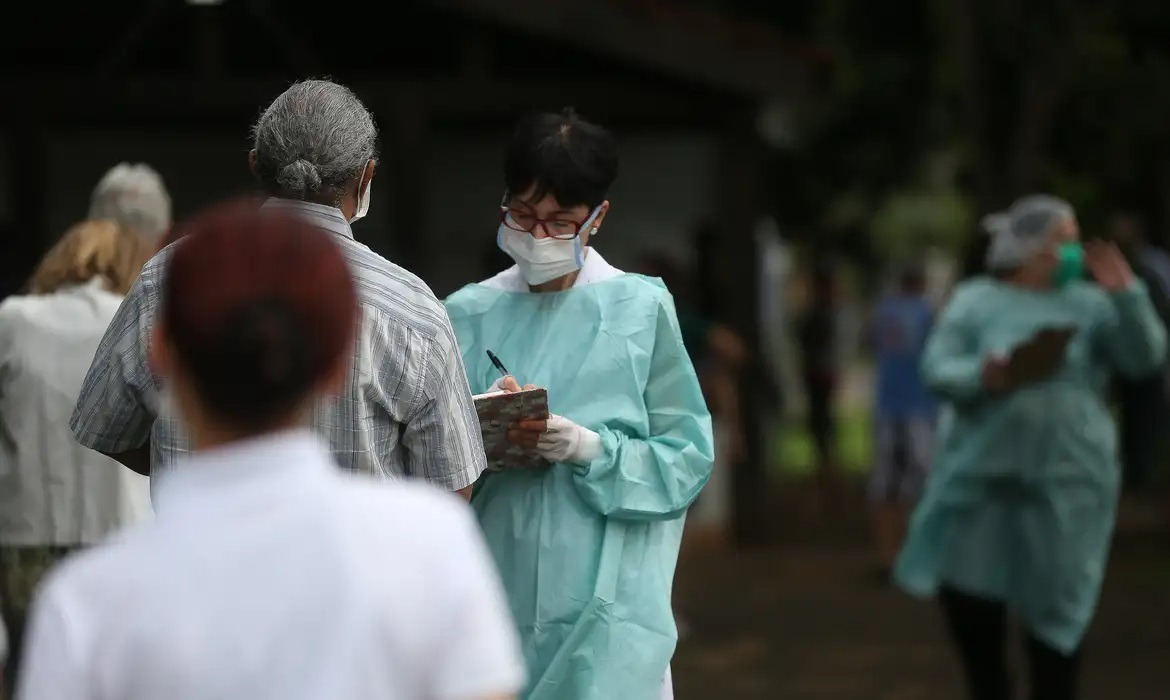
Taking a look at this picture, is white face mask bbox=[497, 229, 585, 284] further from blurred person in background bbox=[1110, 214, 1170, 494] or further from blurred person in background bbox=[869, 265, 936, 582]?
blurred person in background bbox=[869, 265, 936, 582]

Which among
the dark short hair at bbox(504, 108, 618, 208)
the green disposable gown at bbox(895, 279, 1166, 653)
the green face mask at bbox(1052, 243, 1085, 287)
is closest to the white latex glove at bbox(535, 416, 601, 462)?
the dark short hair at bbox(504, 108, 618, 208)

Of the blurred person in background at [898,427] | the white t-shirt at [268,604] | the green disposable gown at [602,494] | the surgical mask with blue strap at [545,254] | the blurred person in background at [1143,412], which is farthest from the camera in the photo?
the blurred person in background at [898,427]

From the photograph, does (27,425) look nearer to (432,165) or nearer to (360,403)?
(360,403)

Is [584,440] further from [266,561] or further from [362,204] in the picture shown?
[266,561]

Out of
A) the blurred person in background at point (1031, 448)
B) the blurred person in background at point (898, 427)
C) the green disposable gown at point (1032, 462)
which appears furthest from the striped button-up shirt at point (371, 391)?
the blurred person in background at point (898, 427)

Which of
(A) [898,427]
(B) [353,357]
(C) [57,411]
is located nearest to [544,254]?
(B) [353,357]

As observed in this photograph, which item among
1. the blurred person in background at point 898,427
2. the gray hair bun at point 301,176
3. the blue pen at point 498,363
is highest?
the gray hair bun at point 301,176

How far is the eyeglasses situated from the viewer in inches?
159

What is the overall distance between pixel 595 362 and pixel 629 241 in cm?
832

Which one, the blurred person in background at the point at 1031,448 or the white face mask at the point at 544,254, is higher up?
the white face mask at the point at 544,254

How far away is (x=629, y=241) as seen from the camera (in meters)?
12.2

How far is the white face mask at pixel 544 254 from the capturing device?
159 inches

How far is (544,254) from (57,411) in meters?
1.60

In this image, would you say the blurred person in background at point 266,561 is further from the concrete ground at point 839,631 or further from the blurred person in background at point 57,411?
the concrete ground at point 839,631
